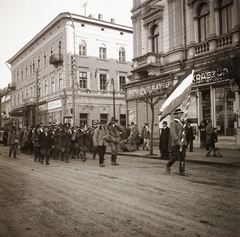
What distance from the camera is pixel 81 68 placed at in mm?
37219

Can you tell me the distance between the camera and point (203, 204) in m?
5.78

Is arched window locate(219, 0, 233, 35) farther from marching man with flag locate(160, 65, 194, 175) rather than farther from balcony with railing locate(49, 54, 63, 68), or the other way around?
balcony with railing locate(49, 54, 63, 68)

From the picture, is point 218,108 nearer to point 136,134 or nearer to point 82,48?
point 136,134

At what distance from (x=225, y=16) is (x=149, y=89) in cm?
815

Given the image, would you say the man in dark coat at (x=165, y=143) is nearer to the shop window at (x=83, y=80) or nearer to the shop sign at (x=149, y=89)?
the shop sign at (x=149, y=89)

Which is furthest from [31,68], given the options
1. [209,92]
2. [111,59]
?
[209,92]

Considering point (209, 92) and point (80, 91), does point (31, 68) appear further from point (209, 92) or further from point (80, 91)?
point (209, 92)

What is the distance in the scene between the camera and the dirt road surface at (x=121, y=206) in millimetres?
4465

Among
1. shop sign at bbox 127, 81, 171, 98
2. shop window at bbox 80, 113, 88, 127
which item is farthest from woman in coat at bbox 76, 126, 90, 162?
shop window at bbox 80, 113, 88, 127

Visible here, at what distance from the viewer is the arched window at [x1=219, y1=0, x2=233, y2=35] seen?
628 inches

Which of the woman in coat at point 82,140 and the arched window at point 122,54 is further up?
the arched window at point 122,54

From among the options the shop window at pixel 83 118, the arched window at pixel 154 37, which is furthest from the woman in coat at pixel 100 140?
the shop window at pixel 83 118

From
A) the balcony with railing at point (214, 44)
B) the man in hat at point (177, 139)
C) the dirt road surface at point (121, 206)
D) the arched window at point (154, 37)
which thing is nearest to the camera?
the dirt road surface at point (121, 206)

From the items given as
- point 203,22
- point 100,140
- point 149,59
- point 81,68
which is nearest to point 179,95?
point 100,140
